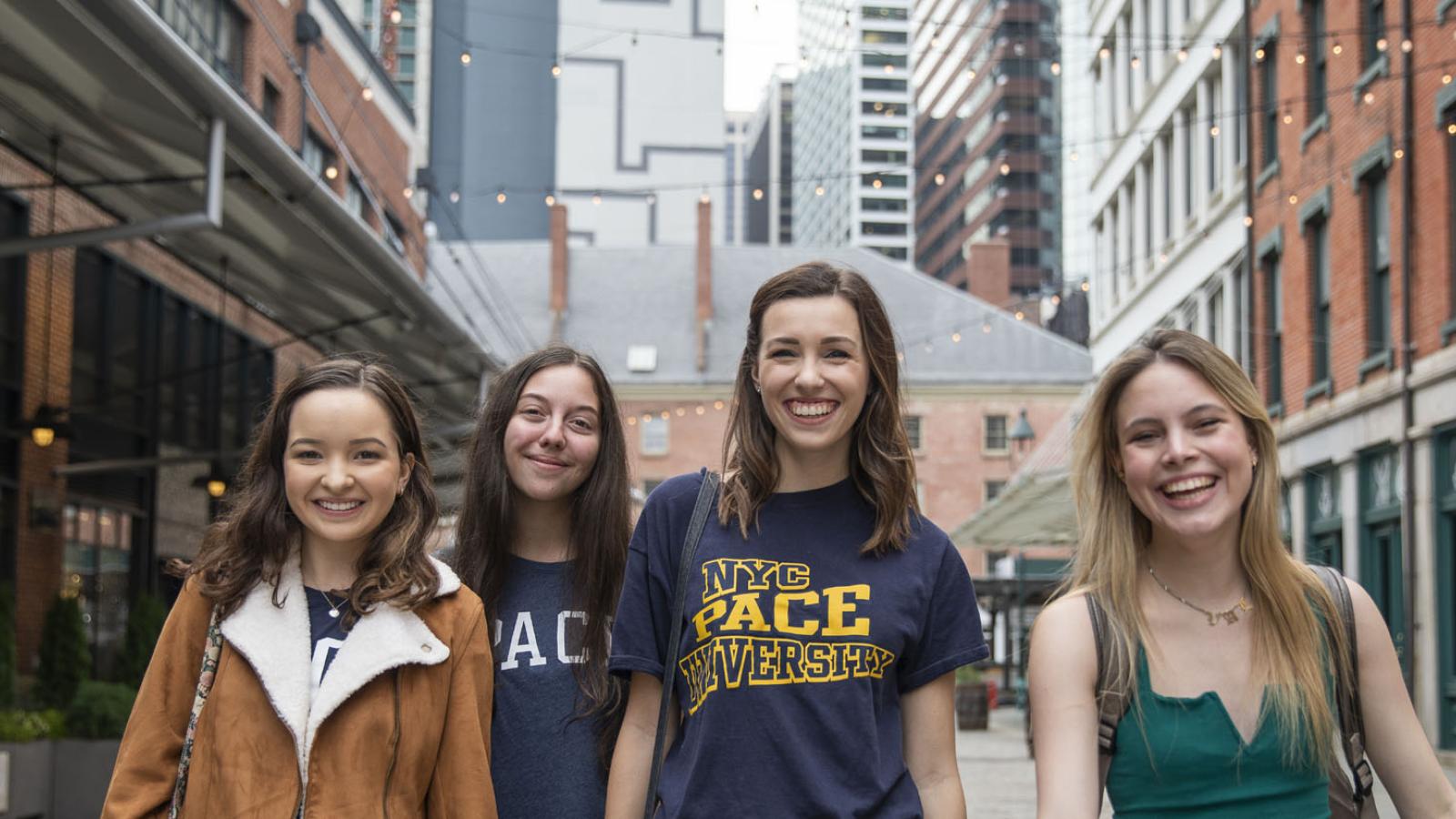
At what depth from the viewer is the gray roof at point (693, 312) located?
53281 millimetres

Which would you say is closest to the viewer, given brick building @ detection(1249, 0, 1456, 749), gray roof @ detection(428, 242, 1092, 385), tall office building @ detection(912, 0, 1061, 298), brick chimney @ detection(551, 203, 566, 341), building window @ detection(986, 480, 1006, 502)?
brick building @ detection(1249, 0, 1456, 749)

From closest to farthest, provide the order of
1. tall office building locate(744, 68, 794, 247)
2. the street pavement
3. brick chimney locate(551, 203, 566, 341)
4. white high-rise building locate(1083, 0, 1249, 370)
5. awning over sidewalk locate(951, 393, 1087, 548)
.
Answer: the street pavement < awning over sidewalk locate(951, 393, 1087, 548) < white high-rise building locate(1083, 0, 1249, 370) < brick chimney locate(551, 203, 566, 341) < tall office building locate(744, 68, 794, 247)

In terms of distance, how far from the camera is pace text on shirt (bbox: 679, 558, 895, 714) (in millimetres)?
3164

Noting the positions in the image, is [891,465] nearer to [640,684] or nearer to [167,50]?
[640,684]

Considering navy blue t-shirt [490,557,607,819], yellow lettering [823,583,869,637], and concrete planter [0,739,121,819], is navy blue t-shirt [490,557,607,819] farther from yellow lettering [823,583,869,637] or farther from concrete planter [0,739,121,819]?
concrete planter [0,739,121,819]

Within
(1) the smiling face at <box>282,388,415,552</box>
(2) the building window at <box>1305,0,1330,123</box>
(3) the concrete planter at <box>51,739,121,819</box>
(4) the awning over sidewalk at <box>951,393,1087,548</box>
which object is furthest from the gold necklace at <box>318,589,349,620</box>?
(2) the building window at <box>1305,0,1330,123</box>

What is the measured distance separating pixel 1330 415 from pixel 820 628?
731 inches

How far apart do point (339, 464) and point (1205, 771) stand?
187 cm

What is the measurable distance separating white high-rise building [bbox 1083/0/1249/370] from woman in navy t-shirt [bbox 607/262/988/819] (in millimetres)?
18841

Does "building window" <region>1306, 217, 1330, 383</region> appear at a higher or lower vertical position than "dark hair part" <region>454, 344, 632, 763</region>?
higher

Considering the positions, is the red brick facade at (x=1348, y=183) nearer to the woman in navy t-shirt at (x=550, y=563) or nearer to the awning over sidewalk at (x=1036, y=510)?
the awning over sidewalk at (x=1036, y=510)

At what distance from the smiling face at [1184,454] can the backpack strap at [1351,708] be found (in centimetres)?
26

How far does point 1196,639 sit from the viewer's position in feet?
10.4

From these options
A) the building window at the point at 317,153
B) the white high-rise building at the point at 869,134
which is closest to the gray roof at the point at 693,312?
the building window at the point at 317,153
